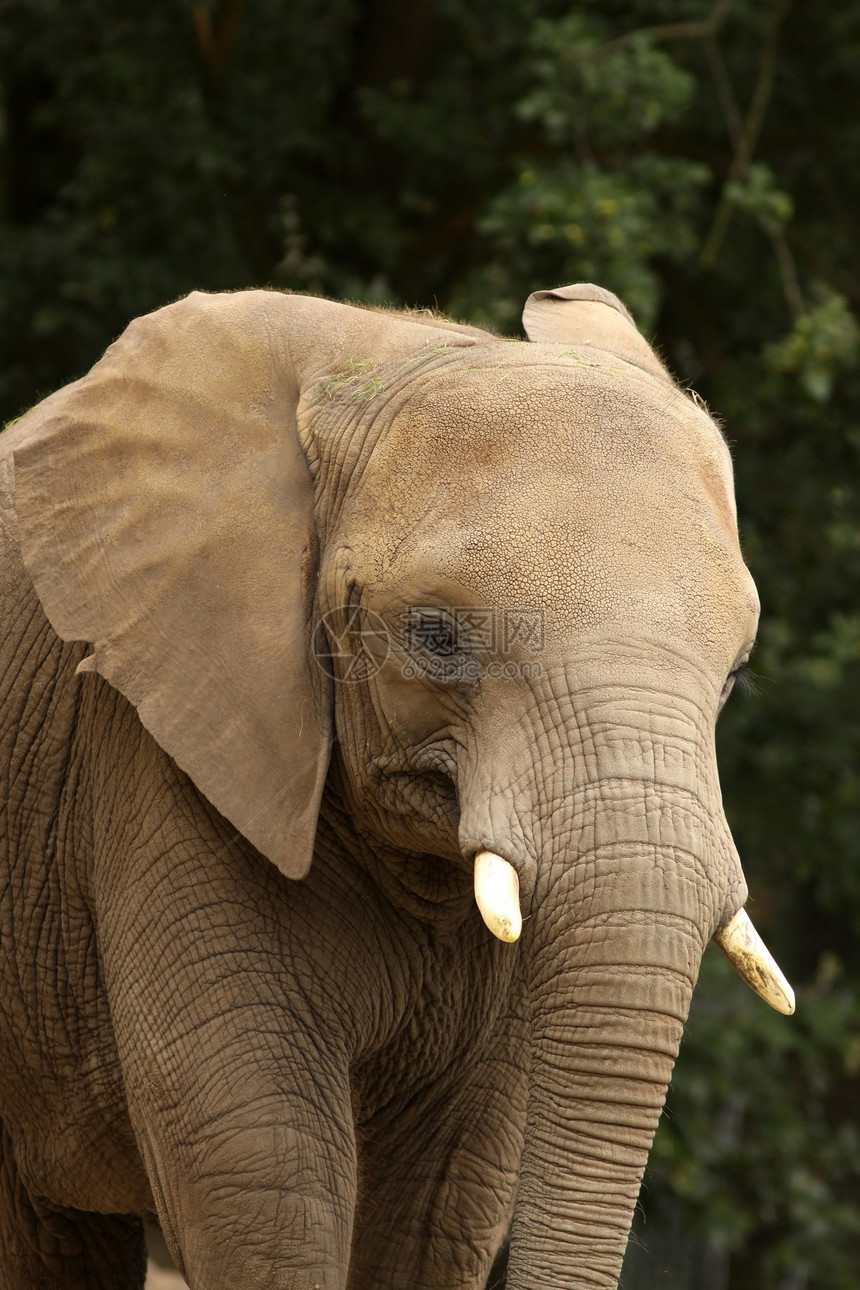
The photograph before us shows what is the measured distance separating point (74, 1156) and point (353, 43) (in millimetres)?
5531

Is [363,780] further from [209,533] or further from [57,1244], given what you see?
[57,1244]

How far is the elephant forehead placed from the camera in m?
2.87

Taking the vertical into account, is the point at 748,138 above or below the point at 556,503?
below

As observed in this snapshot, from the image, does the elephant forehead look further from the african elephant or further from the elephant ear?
the elephant ear

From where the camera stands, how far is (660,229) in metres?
6.59

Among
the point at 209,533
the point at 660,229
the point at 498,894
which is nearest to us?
the point at 498,894

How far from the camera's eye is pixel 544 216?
20.8 ft

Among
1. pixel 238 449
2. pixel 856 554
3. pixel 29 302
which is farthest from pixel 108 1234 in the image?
pixel 856 554

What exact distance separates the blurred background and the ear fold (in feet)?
10.9

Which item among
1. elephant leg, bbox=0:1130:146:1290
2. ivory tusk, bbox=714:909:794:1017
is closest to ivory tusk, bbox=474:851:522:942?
ivory tusk, bbox=714:909:794:1017

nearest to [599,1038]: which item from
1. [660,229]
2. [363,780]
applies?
[363,780]

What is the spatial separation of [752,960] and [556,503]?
76 centimetres

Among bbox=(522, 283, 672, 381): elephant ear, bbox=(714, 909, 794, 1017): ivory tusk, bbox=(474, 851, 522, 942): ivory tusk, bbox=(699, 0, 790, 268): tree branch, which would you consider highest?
bbox=(522, 283, 672, 381): elephant ear

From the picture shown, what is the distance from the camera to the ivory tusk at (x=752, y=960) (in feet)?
9.37
